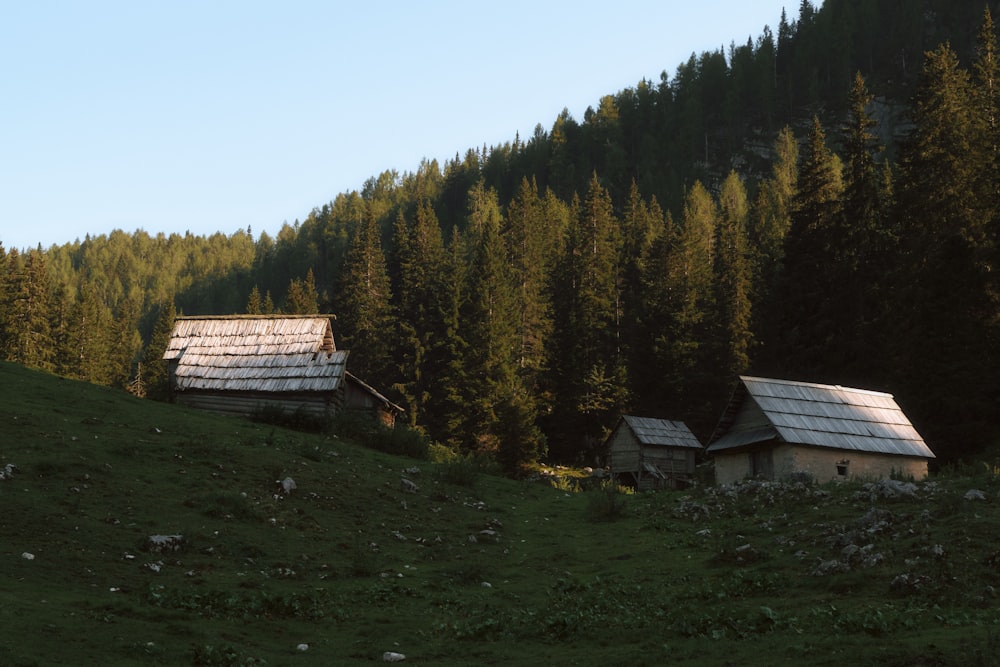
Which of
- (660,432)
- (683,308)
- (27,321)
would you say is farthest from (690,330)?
(27,321)

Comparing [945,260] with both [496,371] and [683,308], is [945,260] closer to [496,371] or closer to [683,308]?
[683,308]

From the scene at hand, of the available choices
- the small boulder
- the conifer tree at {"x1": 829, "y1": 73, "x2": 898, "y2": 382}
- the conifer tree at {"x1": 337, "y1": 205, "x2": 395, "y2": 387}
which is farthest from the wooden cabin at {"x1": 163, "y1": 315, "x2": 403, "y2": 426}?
the conifer tree at {"x1": 829, "y1": 73, "x2": 898, "y2": 382}

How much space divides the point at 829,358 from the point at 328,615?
44.8 m

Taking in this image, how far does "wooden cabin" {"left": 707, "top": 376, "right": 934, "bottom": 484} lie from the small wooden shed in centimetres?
1441

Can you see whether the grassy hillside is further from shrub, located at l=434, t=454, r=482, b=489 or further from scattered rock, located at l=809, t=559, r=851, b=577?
shrub, located at l=434, t=454, r=482, b=489

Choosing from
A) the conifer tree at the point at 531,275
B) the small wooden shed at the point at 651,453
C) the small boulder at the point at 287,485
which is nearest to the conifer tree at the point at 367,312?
the conifer tree at the point at 531,275

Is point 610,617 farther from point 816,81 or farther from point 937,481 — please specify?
point 816,81

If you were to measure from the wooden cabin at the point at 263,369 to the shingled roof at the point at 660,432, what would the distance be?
14.8 metres

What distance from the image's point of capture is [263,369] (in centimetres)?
4853

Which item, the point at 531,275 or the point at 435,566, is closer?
the point at 435,566

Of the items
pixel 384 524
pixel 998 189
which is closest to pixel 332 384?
pixel 384 524

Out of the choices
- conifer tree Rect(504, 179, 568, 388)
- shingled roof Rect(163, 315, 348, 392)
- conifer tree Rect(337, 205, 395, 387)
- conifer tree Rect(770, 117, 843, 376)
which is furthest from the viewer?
conifer tree Rect(504, 179, 568, 388)

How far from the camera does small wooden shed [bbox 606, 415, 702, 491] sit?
5534 cm

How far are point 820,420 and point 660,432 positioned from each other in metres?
19.5
